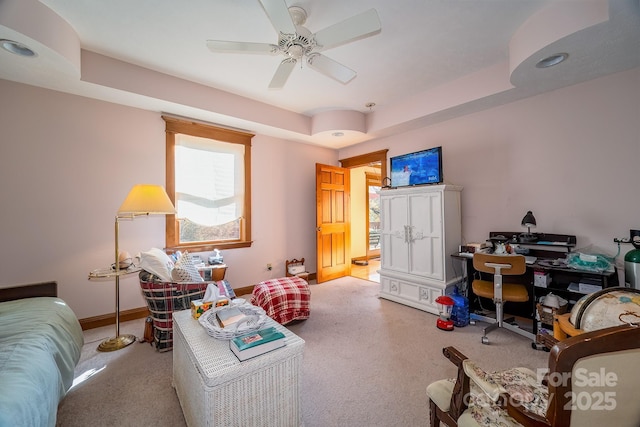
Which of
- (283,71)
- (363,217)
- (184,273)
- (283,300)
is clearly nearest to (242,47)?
(283,71)

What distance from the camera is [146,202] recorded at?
236cm

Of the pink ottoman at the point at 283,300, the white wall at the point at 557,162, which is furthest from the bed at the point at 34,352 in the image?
the white wall at the point at 557,162

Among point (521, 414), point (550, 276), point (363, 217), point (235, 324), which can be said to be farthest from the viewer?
point (363, 217)

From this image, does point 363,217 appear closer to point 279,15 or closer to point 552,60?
point 552,60

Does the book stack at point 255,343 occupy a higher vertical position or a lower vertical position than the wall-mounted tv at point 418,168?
lower

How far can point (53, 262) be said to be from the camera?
106 inches

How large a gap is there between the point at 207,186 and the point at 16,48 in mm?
2050

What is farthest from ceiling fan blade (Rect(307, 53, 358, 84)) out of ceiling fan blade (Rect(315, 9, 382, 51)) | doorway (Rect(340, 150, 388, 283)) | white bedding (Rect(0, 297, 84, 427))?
doorway (Rect(340, 150, 388, 283))

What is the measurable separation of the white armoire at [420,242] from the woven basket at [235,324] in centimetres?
237

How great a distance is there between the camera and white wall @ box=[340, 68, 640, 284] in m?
2.43

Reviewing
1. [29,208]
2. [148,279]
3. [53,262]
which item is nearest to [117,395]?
[148,279]

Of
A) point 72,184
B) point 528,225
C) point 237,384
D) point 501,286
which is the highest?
point 72,184

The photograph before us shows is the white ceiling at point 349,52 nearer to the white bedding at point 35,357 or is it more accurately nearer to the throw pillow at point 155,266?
the throw pillow at point 155,266

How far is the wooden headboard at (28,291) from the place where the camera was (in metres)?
2.12
